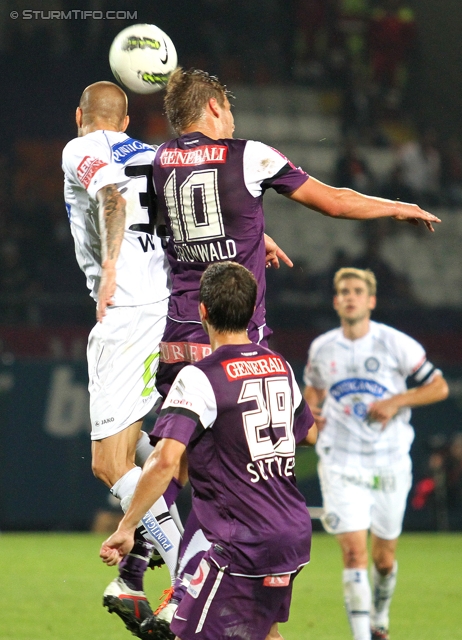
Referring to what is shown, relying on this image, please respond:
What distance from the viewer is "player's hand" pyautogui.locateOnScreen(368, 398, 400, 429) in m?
8.16

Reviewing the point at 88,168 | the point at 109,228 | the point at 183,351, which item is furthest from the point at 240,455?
the point at 88,168

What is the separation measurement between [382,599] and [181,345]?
363 centimetres

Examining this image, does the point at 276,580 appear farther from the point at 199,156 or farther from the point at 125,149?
the point at 125,149

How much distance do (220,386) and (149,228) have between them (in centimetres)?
161

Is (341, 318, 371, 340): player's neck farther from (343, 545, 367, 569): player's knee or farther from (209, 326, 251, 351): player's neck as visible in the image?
(209, 326, 251, 351): player's neck

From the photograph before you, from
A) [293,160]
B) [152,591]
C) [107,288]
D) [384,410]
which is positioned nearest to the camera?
[107,288]

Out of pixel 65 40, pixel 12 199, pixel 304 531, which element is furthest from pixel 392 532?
pixel 65 40

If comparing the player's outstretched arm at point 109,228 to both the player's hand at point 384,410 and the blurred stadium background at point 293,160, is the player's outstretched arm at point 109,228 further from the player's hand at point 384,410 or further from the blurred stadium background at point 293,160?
the blurred stadium background at point 293,160

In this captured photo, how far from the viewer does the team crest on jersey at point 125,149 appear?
18.0ft

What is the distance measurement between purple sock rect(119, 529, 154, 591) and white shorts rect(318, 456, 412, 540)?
2.53 m

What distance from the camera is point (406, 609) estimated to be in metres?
9.80

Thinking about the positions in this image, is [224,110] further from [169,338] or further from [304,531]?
[304,531]

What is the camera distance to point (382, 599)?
7.91 m

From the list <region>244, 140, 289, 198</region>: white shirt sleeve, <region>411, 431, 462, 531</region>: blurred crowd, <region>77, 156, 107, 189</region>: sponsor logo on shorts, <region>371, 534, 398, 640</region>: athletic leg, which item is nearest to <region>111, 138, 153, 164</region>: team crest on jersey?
<region>77, 156, 107, 189</region>: sponsor logo on shorts
